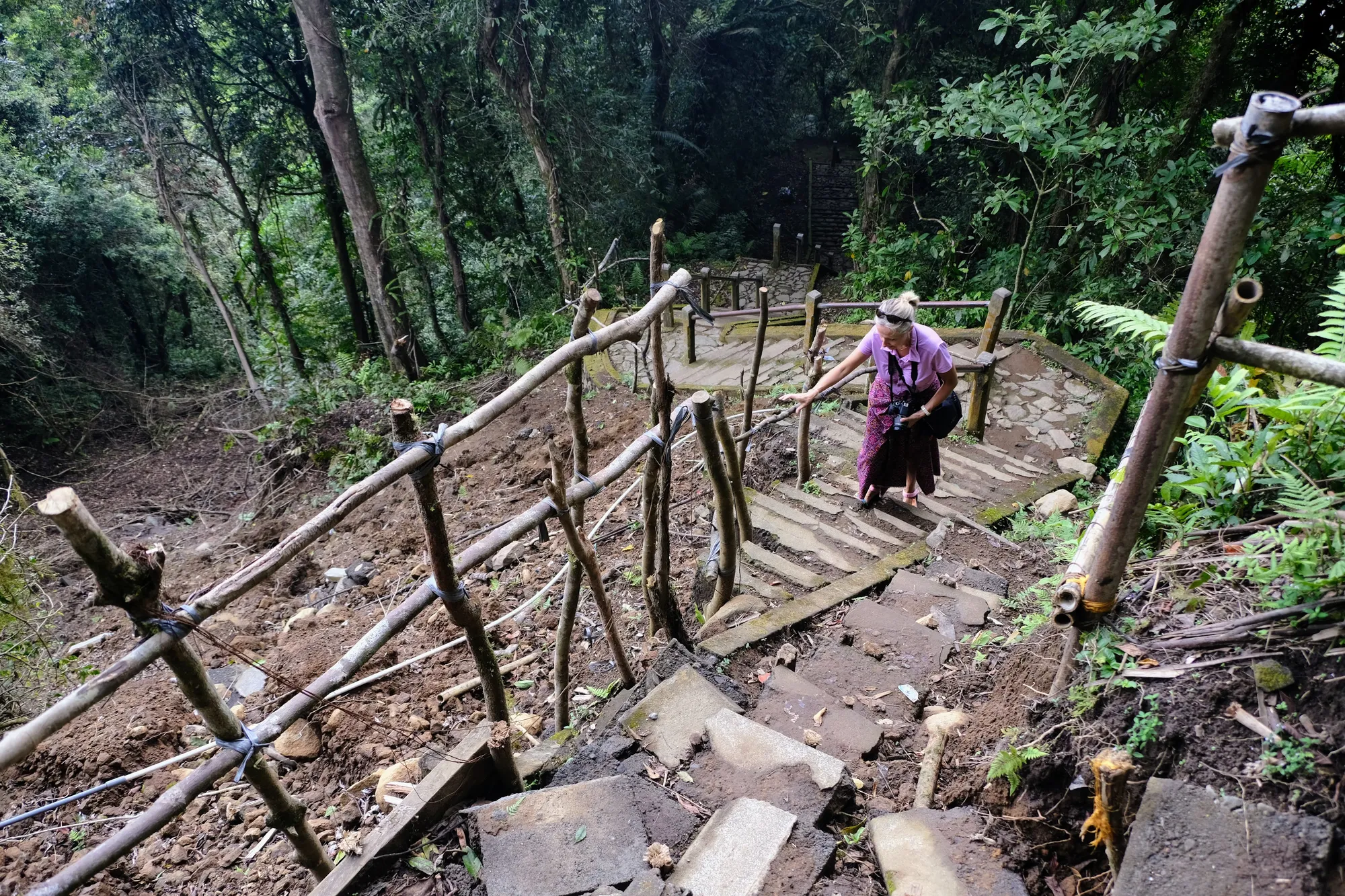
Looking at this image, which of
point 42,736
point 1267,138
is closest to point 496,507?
point 42,736

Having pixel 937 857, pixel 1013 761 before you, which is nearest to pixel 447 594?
pixel 937 857

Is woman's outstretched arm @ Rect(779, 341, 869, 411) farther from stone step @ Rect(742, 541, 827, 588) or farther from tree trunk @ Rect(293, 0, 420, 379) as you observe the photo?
tree trunk @ Rect(293, 0, 420, 379)

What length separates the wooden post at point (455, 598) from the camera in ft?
7.43

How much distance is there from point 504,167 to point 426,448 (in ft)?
33.6

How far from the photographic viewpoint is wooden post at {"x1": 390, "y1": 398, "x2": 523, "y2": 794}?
7.43ft

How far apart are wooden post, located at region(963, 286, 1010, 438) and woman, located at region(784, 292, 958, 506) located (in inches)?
50.3

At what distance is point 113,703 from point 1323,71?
41.0 feet

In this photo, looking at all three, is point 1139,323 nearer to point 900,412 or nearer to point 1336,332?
point 1336,332

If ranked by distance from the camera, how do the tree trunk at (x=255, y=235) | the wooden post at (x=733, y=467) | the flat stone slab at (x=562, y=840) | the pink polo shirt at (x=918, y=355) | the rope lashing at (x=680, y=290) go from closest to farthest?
1. the flat stone slab at (x=562, y=840)
2. the wooden post at (x=733, y=467)
3. the rope lashing at (x=680, y=290)
4. the pink polo shirt at (x=918, y=355)
5. the tree trunk at (x=255, y=235)

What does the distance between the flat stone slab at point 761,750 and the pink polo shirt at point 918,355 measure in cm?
240

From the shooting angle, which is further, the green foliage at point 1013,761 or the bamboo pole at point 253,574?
the green foliage at point 1013,761

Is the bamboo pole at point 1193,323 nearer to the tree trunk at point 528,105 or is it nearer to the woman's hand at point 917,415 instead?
the woman's hand at point 917,415

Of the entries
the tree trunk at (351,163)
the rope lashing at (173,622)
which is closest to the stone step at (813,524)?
the rope lashing at (173,622)

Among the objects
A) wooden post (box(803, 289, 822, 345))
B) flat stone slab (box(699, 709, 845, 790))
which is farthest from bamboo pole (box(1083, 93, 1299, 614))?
wooden post (box(803, 289, 822, 345))
